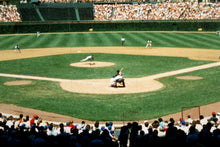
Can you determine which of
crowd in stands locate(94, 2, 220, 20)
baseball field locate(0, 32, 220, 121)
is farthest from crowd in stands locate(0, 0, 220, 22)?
baseball field locate(0, 32, 220, 121)

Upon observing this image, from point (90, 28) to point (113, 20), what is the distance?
5042 millimetres

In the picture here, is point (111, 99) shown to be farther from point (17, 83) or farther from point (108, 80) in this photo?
point (17, 83)

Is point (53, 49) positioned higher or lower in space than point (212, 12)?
lower

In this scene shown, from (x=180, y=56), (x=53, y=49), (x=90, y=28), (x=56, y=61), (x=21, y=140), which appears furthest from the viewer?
(x=90, y=28)

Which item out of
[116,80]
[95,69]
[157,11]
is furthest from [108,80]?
[157,11]

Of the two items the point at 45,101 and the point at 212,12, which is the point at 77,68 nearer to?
the point at 45,101

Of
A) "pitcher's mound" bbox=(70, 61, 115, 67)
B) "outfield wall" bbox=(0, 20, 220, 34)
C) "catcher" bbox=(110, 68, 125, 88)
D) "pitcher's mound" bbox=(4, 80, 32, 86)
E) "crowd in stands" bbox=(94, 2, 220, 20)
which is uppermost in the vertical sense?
"crowd in stands" bbox=(94, 2, 220, 20)

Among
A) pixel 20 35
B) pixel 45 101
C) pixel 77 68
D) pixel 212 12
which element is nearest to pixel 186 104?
pixel 45 101

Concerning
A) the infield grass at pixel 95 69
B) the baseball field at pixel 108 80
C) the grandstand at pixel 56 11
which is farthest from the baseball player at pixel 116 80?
the grandstand at pixel 56 11

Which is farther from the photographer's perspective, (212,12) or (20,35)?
(212,12)

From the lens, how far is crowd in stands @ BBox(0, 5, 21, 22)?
58875 mm

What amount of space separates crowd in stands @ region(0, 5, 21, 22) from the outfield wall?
14.2 ft

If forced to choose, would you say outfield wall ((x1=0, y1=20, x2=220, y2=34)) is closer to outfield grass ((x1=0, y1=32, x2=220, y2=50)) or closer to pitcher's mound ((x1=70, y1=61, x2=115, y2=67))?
outfield grass ((x1=0, y1=32, x2=220, y2=50))

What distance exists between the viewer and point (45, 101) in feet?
55.7
